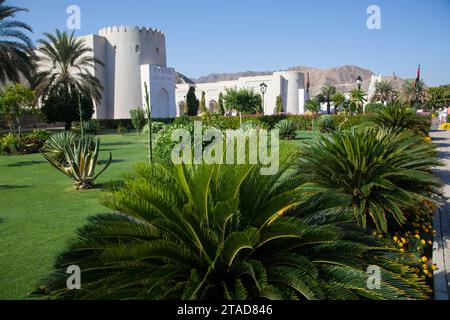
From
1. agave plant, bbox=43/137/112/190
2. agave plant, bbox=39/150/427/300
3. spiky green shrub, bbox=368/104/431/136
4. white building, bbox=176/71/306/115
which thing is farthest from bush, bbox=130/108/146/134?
agave plant, bbox=39/150/427/300

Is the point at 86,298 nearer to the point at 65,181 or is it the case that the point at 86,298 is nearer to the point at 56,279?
the point at 56,279

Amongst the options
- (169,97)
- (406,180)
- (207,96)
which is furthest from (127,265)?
(207,96)

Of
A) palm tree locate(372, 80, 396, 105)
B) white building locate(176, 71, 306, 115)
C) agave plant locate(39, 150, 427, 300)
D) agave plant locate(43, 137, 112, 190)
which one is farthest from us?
palm tree locate(372, 80, 396, 105)

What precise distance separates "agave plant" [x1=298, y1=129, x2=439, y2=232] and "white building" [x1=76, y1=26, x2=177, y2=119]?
114 feet

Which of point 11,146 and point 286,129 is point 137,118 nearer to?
point 11,146

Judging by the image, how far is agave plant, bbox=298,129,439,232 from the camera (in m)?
4.32

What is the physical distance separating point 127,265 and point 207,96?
180ft

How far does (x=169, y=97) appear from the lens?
39.9 m

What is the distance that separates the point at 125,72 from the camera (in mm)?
38500

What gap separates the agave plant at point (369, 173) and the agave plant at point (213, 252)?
160cm

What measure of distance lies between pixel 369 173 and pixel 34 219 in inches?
204

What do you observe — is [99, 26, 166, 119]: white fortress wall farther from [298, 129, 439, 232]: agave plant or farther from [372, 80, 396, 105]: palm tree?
[372, 80, 396, 105]: palm tree

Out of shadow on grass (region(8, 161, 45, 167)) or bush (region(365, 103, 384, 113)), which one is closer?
bush (region(365, 103, 384, 113))

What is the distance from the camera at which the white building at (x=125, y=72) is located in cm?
3847
